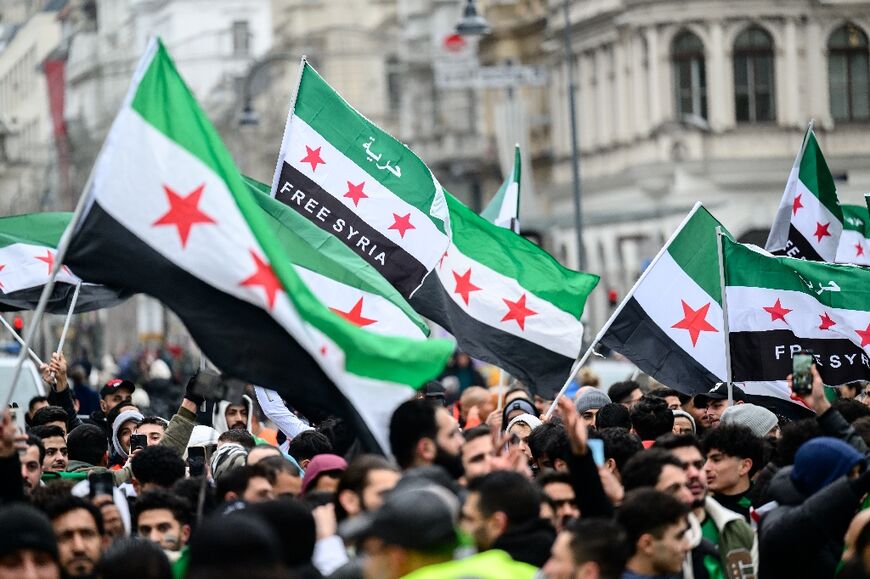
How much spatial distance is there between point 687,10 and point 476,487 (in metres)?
42.5

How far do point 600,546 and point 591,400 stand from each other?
7.91 metres

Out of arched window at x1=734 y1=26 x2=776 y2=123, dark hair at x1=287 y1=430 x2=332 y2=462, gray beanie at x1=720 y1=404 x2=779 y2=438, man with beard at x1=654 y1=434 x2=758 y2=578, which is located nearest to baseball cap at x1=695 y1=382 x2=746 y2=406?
gray beanie at x1=720 y1=404 x2=779 y2=438

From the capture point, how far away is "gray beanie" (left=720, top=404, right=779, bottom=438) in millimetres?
13359

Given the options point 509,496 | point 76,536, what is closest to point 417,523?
point 509,496

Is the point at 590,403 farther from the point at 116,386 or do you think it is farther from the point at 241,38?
the point at 241,38

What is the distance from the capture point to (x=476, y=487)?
8.73 meters

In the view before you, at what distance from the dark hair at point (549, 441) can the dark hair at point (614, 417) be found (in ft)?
4.25

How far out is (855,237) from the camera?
1916 cm

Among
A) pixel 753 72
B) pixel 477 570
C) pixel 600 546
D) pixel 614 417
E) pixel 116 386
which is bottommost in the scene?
pixel 753 72

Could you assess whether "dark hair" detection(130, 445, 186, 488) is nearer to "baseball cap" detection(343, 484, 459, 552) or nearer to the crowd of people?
the crowd of people

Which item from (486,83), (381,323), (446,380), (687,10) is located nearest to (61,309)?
(381,323)

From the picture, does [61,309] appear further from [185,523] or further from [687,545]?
[687,545]

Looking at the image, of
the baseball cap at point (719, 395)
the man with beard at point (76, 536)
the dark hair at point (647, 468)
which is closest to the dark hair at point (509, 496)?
the dark hair at point (647, 468)

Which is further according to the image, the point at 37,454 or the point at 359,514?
the point at 37,454
